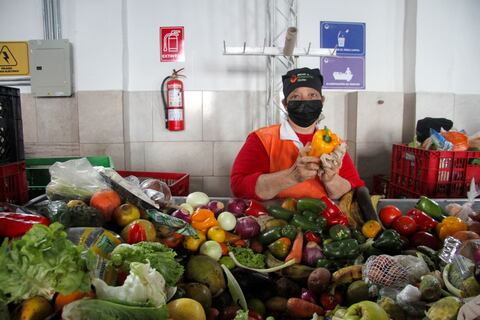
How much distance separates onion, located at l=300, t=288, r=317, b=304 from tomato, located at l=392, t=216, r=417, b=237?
71 cm

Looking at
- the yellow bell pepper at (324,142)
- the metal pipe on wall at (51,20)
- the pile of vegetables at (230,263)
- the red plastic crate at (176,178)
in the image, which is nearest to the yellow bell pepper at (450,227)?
the pile of vegetables at (230,263)

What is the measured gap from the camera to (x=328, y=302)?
137 centimetres

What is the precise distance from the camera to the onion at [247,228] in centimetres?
177

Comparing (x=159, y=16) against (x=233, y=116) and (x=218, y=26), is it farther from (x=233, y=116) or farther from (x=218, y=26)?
(x=233, y=116)

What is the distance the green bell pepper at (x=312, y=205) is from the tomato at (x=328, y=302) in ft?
1.83

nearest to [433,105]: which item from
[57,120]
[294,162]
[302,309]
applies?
[294,162]

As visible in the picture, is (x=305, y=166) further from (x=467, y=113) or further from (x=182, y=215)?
(x=467, y=113)

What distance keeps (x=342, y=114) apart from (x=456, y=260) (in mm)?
3356

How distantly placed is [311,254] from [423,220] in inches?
28.9

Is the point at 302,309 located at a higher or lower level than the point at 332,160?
lower

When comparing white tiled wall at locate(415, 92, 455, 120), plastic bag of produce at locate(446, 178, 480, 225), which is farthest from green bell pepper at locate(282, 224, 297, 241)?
white tiled wall at locate(415, 92, 455, 120)

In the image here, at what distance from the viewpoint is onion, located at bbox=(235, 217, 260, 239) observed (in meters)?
1.77

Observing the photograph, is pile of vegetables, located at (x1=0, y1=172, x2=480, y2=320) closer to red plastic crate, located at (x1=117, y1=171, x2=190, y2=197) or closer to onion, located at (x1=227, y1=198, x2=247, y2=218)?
onion, located at (x1=227, y1=198, x2=247, y2=218)

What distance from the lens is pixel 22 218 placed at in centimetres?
128
